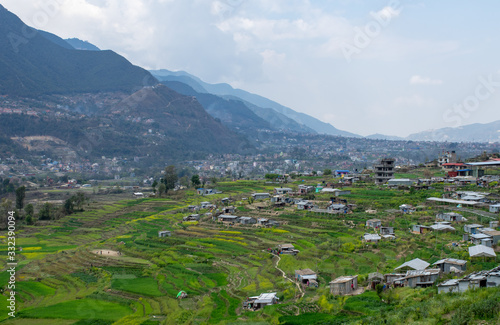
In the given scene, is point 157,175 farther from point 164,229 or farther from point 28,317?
point 28,317

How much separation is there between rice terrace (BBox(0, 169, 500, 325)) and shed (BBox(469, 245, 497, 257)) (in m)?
0.24

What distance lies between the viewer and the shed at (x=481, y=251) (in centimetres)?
2081

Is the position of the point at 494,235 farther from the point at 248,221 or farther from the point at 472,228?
the point at 248,221

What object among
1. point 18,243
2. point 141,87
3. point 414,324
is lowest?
point 18,243

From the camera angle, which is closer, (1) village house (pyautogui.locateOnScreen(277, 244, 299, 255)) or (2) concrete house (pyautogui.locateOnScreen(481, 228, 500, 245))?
(2) concrete house (pyautogui.locateOnScreen(481, 228, 500, 245))

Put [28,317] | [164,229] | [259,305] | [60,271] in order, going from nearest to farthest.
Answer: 1. [259,305]
2. [28,317]
3. [60,271]
4. [164,229]

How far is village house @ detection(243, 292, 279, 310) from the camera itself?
19.2 meters

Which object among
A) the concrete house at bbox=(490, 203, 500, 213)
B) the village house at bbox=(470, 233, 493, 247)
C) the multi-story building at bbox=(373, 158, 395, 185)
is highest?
the multi-story building at bbox=(373, 158, 395, 185)

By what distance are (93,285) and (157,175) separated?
72014mm

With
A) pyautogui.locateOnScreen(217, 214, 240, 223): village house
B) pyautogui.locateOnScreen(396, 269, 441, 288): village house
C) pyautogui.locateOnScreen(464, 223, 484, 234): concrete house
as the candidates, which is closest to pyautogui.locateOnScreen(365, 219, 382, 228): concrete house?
pyautogui.locateOnScreen(464, 223, 484, 234): concrete house

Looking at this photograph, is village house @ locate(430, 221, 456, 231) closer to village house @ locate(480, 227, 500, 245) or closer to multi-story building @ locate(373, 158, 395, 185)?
village house @ locate(480, 227, 500, 245)

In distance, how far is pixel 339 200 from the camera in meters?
41.2

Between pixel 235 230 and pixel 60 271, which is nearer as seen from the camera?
pixel 60 271

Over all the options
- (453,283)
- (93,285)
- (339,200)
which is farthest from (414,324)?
(339,200)
